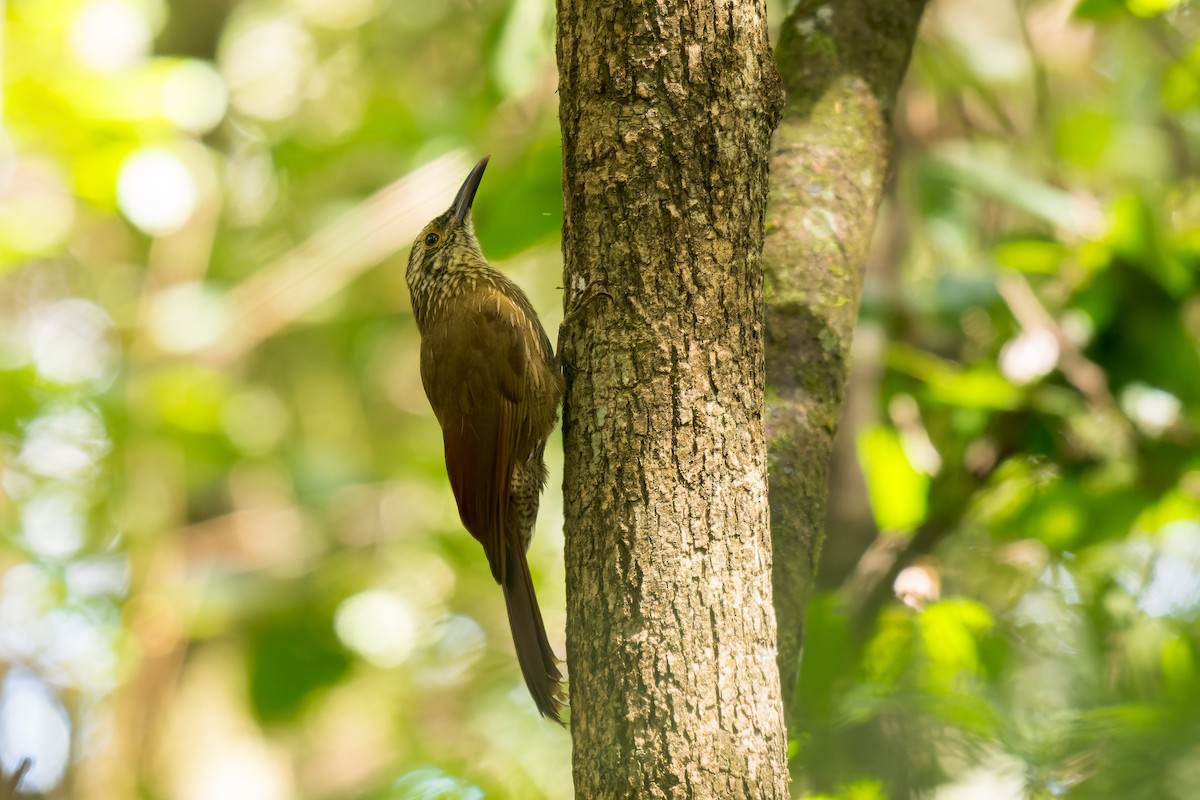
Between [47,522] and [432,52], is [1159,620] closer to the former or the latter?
[47,522]

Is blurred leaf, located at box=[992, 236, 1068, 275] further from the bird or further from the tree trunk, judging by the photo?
the tree trunk

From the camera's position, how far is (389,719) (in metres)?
6.41

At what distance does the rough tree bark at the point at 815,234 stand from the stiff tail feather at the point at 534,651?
0.73 meters

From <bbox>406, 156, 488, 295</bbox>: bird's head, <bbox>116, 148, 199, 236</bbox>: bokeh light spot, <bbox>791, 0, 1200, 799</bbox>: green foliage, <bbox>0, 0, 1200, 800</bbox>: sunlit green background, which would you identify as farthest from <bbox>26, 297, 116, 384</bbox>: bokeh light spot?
<bbox>791, 0, 1200, 799</bbox>: green foliage

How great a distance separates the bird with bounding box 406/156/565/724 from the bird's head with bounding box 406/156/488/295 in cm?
26

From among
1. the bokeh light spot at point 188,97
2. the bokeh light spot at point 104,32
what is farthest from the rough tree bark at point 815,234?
the bokeh light spot at point 104,32

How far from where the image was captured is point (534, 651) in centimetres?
262

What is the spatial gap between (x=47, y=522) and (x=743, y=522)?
17.1ft

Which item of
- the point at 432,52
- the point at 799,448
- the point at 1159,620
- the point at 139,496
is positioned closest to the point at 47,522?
the point at 139,496

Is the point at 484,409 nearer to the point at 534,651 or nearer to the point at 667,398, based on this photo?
the point at 534,651

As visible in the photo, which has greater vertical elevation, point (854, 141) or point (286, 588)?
point (854, 141)

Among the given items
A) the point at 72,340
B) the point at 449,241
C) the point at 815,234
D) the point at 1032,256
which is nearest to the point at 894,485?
the point at 1032,256

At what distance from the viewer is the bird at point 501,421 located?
107 inches

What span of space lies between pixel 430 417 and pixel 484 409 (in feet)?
19.0
